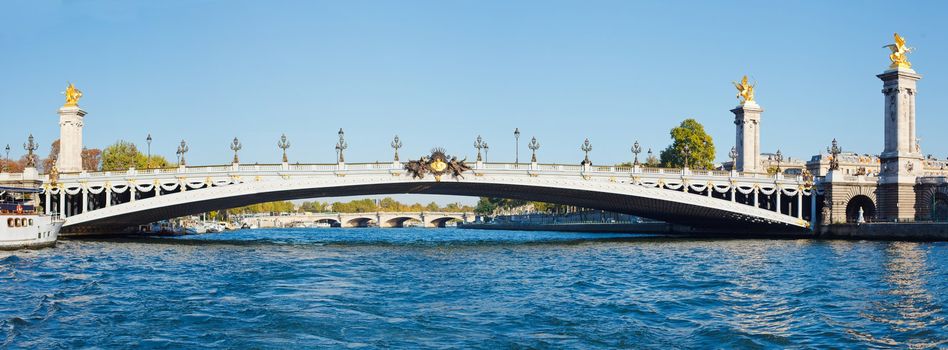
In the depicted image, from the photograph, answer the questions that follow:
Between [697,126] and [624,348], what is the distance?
73.9 meters

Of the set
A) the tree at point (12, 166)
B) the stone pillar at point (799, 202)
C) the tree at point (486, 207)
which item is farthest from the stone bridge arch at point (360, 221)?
the stone pillar at point (799, 202)

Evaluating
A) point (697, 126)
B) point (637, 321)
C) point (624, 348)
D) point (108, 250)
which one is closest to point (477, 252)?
point (108, 250)

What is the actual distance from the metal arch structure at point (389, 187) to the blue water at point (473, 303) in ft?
60.5

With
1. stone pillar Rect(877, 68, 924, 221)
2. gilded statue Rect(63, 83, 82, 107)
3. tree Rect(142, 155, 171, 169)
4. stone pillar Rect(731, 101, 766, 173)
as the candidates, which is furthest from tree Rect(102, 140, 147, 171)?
stone pillar Rect(877, 68, 924, 221)

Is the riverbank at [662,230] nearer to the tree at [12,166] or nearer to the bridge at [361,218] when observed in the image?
the bridge at [361,218]

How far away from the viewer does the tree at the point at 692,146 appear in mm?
85312

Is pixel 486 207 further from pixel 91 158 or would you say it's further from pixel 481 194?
pixel 481 194

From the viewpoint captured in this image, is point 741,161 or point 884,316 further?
point 741,161

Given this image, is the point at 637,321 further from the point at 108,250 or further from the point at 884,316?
the point at 108,250

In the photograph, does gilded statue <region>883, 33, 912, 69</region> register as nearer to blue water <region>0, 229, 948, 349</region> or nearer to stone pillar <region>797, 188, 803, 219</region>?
stone pillar <region>797, 188, 803, 219</region>

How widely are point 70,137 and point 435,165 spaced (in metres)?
29.0

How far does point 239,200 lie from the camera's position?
62156 millimetres

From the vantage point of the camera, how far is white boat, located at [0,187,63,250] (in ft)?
137

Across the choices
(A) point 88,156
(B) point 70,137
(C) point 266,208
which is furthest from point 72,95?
(C) point 266,208
